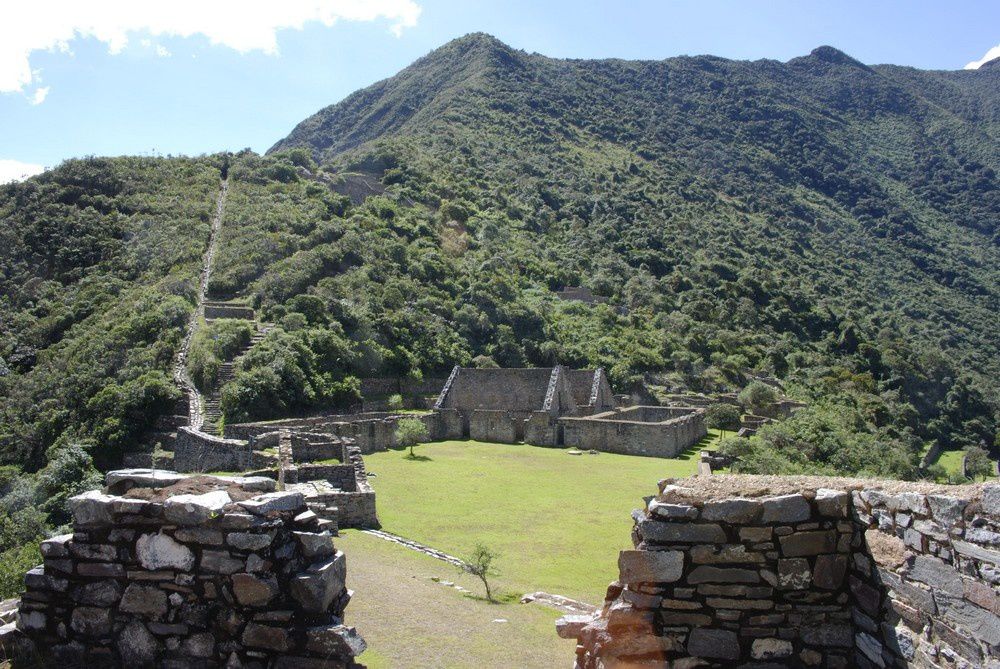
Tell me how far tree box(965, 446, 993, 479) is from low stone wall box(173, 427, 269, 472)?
41.3 m

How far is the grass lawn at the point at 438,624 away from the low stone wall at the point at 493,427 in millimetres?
20656

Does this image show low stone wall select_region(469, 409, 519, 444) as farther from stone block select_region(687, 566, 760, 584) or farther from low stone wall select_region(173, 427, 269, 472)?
stone block select_region(687, 566, 760, 584)

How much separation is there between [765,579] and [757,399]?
129ft

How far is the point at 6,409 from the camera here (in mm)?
33406

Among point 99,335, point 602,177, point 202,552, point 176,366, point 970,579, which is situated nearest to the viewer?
point 970,579

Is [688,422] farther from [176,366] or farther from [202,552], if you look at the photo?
[202,552]

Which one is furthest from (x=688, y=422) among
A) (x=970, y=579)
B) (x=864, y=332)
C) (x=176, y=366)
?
(x=864, y=332)

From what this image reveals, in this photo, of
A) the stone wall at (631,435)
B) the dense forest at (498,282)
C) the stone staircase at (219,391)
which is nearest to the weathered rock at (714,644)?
the dense forest at (498,282)

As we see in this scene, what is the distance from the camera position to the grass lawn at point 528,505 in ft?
41.3

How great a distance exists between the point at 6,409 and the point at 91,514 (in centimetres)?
3555

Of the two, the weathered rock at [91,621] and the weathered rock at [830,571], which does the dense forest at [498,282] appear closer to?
the weathered rock at [91,621]

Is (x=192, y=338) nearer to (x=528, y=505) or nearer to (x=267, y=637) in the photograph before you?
(x=528, y=505)

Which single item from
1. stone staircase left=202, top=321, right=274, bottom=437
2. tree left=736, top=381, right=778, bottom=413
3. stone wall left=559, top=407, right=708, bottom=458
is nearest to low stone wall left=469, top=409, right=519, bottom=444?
stone wall left=559, top=407, right=708, bottom=458

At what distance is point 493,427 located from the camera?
3275cm
